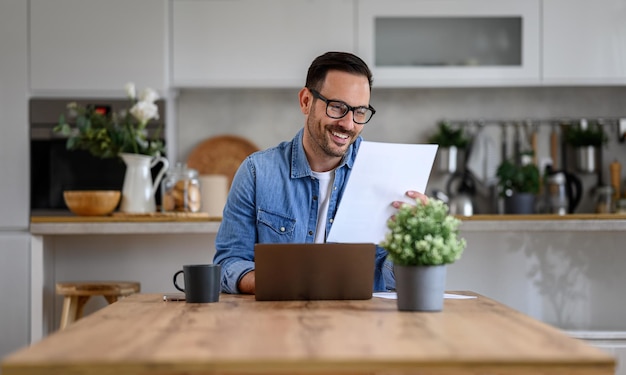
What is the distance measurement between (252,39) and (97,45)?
830 millimetres

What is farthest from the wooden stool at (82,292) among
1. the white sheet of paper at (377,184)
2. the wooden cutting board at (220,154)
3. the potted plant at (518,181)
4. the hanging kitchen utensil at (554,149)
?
the hanging kitchen utensil at (554,149)

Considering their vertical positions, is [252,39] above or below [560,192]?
above

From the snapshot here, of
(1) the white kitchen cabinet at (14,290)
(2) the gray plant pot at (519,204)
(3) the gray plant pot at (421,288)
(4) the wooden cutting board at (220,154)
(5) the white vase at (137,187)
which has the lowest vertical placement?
(1) the white kitchen cabinet at (14,290)

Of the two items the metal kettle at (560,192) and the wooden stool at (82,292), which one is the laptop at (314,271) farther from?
the metal kettle at (560,192)

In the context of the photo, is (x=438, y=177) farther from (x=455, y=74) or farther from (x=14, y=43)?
(x=14, y=43)

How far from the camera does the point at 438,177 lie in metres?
5.10

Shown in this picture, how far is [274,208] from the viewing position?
2.42 meters

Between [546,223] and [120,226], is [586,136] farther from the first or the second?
[120,226]

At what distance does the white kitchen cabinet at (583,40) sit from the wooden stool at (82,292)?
8.51 ft

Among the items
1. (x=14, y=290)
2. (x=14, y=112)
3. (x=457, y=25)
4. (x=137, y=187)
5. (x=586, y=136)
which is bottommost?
(x=14, y=290)

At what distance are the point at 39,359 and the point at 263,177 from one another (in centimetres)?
128

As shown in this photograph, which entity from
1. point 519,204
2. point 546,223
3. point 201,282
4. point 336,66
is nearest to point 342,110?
point 336,66

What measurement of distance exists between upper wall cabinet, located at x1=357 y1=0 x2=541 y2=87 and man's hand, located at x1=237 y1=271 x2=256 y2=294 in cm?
269

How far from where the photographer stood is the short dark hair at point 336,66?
2391 mm
